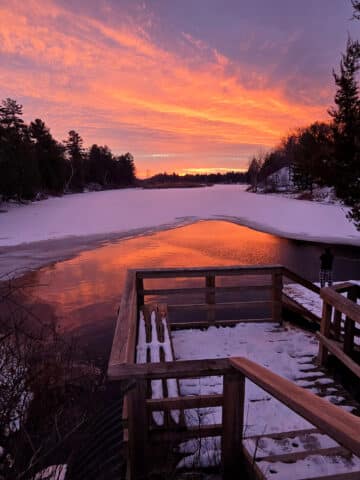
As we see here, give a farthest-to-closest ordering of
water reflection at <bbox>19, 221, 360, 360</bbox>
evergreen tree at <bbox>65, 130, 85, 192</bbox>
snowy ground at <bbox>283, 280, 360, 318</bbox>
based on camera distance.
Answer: evergreen tree at <bbox>65, 130, 85, 192</bbox> → water reflection at <bbox>19, 221, 360, 360</bbox> → snowy ground at <bbox>283, 280, 360, 318</bbox>

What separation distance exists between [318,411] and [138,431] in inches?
57.7

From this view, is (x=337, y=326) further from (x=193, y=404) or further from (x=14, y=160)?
(x=14, y=160)

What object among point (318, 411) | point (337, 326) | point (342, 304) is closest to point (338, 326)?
point (337, 326)

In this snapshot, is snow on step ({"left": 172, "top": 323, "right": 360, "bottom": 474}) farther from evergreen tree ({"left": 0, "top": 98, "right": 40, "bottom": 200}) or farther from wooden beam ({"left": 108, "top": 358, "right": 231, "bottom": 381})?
evergreen tree ({"left": 0, "top": 98, "right": 40, "bottom": 200})

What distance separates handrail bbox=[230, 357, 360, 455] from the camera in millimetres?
954

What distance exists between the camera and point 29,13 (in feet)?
29.7

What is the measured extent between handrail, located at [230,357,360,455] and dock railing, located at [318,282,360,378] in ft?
6.26

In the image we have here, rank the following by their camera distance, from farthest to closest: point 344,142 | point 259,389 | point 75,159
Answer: point 75,159 → point 344,142 → point 259,389

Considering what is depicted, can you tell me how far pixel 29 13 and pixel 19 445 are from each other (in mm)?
11502

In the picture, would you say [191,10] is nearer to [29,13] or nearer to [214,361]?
[29,13]

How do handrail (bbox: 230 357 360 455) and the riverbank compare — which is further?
the riverbank

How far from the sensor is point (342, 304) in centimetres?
326

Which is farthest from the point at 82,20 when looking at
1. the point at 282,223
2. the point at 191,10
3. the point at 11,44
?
the point at 282,223

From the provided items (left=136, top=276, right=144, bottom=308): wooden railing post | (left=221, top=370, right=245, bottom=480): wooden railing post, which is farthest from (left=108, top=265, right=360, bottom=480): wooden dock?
(left=136, top=276, right=144, bottom=308): wooden railing post
